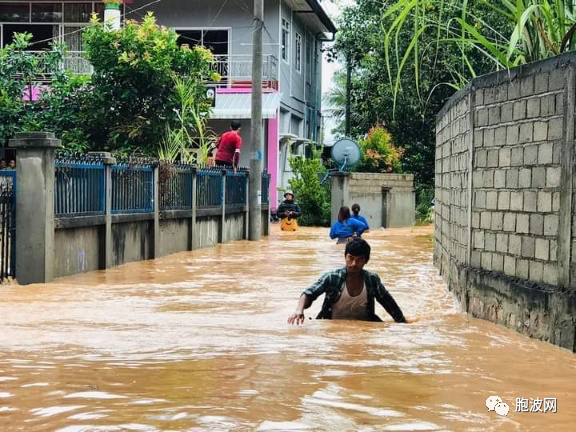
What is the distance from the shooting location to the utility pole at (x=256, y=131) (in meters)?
21.0

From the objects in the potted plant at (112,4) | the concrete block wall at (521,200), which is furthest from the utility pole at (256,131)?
the concrete block wall at (521,200)

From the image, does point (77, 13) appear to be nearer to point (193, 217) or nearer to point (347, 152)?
point (347, 152)

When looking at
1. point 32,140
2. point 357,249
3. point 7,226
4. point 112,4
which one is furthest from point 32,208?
point 112,4

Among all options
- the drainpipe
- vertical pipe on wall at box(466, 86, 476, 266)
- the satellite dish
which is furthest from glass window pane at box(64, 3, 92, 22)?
vertical pipe on wall at box(466, 86, 476, 266)

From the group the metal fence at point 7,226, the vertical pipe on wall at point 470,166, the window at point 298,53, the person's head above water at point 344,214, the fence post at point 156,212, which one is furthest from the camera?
the window at point 298,53

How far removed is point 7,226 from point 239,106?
51.2 feet

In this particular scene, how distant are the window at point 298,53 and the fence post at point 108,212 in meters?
18.5

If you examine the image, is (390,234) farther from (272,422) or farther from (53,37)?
(272,422)

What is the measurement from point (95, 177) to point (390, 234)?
13062mm

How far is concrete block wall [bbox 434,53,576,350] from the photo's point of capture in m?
7.27

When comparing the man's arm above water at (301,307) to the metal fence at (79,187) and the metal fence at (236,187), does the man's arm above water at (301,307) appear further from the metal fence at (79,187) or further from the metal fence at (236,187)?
the metal fence at (236,187)

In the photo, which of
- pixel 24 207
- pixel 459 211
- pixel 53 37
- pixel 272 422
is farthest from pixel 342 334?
pixel 53 37

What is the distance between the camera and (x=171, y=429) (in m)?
4.54

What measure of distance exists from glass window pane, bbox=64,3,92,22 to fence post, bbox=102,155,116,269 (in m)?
15.3
